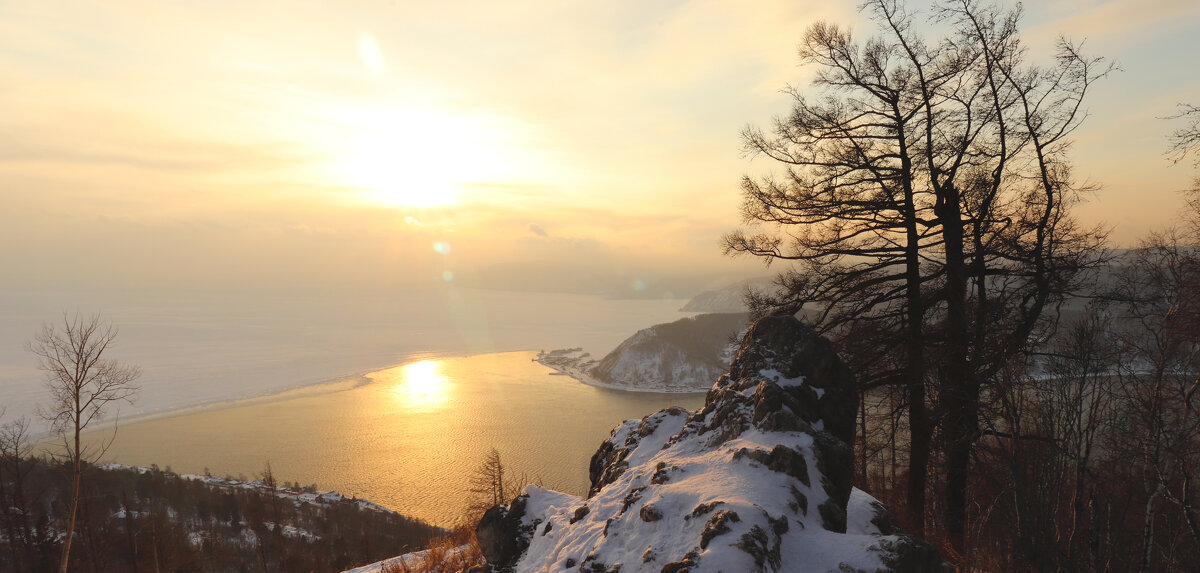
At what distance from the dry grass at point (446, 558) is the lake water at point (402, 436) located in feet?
118

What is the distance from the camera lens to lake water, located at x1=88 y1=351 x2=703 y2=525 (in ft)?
182

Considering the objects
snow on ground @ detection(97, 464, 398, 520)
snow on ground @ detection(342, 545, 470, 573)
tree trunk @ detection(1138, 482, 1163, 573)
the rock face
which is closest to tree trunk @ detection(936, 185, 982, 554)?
the rock face

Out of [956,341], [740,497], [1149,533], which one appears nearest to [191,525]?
[740,497]

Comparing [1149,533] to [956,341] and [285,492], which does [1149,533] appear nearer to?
[956,341]

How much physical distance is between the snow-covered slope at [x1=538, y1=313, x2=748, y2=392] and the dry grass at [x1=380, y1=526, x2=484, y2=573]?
86.5 m

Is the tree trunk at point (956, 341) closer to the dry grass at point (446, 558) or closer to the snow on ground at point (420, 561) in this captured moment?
the dry grass at point (446, 558)

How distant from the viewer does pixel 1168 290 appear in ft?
34.4

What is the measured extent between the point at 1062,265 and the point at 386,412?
8637 centimetres

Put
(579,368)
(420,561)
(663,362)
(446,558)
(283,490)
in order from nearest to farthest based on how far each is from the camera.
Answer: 1. (446,558)
2. (420,561)
3. (283,490)
4. (663,362)
5. (579,368)

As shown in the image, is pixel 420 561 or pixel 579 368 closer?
pixel 420 561

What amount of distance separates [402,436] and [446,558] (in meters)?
63.5

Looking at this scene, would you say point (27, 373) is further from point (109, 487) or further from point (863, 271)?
point (863, 271)

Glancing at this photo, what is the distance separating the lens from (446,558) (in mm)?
12062

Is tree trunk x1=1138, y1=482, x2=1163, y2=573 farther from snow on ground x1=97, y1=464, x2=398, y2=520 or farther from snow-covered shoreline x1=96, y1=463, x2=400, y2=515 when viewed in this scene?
snow-covered shoreline x1=96, y1=463, x2=400, y2=515
